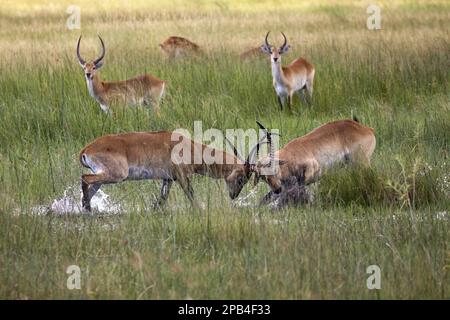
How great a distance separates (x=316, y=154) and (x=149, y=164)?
1278 mm

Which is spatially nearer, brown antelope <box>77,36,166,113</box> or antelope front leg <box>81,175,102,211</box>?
antelope front leg <box>81,175,102,211</box>

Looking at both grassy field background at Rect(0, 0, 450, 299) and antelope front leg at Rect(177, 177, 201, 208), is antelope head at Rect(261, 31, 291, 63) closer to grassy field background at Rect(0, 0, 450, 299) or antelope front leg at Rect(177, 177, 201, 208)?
grassy field background at Rect(0, 0, 450, 299)

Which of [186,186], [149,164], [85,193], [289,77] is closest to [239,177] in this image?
[186,186]

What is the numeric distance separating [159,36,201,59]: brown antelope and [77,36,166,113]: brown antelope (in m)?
2.58

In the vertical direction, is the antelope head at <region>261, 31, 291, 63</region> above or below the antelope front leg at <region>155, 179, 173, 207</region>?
above

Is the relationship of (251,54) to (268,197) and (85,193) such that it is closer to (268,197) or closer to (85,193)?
(268,197)

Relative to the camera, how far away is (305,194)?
7410 mm

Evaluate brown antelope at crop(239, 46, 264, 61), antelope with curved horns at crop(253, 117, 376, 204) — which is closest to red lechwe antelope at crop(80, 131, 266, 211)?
antelope with curved horns at crop(253, 117, 376, 204)

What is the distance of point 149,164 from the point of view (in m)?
7.56

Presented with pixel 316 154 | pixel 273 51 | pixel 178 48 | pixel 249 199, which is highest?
pixel 178 48

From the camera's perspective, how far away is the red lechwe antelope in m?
7.43

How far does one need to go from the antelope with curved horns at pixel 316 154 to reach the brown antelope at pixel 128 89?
3276mm
